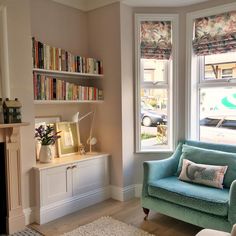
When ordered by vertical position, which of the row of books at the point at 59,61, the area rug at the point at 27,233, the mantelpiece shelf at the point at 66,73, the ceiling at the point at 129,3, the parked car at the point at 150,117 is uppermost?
the ceiling at the point at 129,3

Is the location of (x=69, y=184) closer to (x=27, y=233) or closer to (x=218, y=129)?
(x=27, y=233)

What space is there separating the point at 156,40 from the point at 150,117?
1043mm

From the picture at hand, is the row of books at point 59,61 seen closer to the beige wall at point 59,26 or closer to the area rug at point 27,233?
the beige wall at point 59,26

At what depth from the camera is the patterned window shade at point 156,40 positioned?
3654 millimetres

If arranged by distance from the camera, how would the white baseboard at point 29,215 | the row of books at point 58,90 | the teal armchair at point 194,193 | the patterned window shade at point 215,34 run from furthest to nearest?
the patterned window shade at point 215,34 < the row of books at point 58,90 < the white baseboard at point 29,215 < the teal armchair at point 194,193

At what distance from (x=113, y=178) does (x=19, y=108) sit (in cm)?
160

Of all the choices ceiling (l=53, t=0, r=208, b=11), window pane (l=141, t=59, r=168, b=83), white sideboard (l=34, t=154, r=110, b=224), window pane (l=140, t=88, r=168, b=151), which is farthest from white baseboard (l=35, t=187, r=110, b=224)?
ceiling (l=53, t=0, r=208, b=11)

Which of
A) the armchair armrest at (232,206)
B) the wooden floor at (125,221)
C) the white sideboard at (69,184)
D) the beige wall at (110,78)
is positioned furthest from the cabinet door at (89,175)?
the armchair armrest at (232,206)

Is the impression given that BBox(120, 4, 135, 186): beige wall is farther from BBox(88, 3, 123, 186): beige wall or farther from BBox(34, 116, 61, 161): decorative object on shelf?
BBox(34, 116, 61, 161): decorative object on shelf

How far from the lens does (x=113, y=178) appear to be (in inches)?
144

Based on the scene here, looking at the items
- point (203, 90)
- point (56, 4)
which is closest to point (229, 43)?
point (203, 90)

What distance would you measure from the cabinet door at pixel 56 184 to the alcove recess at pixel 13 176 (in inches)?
10.4

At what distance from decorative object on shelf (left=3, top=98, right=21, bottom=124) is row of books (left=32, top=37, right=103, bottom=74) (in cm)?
54

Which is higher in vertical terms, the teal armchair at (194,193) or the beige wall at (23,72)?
the beige wall at (23,72)
